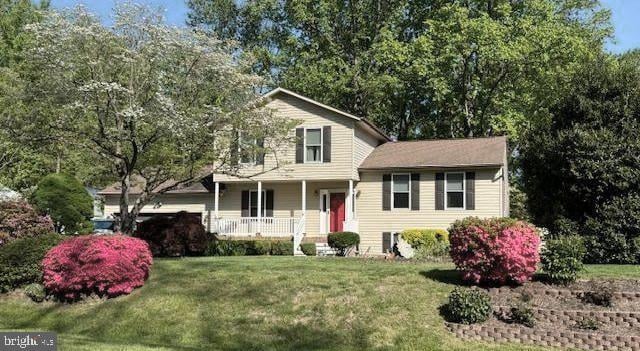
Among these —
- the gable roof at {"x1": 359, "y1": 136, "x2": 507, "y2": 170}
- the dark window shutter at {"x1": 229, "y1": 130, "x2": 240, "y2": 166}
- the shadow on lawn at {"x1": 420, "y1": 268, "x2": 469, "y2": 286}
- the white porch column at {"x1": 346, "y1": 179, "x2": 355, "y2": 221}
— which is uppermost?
the gable roof at {"x1": 359, "y1": 136, "x2": 507, "y2": 170}

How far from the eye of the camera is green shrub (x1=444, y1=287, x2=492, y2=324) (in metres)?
10.8

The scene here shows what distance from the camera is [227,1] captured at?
38.3 metres

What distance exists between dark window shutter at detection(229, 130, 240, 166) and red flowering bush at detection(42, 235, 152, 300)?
4588mm

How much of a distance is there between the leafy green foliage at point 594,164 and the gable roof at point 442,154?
16.9 feet

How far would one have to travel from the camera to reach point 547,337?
10242 millimetres

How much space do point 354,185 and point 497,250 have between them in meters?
15.4

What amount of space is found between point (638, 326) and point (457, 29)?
74.8 ft

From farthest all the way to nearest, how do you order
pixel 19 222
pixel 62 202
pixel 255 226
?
pixel 255 226 → pixel 62 202 → pixel 19 222

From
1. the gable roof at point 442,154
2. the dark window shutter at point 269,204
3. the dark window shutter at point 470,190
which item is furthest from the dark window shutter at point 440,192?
the dark window shutter at point 269,204

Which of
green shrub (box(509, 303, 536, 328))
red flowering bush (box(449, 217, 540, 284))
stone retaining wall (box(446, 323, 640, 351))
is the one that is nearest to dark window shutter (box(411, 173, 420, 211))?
red flowering bush (box(449, 217, 540, 284))

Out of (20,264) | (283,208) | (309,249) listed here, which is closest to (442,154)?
(309,249)

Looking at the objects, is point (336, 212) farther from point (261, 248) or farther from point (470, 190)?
point (470, 190)

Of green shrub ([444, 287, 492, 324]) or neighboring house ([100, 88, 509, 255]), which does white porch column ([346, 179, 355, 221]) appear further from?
green shrub ([444, 287, 492, 324])

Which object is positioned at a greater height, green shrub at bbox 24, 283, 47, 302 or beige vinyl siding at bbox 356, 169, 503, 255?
beige vinyl siding at bbox 356, 169, 503, 255
